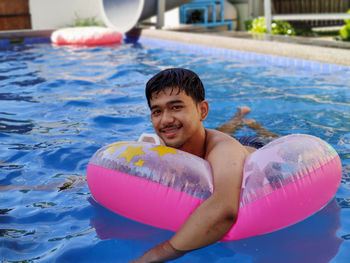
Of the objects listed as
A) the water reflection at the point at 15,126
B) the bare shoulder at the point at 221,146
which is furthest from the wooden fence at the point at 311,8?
the bare shoulder at the point at 221,146

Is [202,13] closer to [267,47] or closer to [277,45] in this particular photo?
[267,47]

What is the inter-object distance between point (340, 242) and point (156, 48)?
8214mm

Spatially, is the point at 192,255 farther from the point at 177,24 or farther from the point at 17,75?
the point at 177,24

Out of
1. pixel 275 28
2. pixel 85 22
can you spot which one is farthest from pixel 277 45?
pixel 85 22

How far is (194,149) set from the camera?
2.82 metres

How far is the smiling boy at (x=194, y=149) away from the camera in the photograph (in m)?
2.29

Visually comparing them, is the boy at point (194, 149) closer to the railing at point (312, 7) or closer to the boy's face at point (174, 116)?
the boy's face at point (174, 116)

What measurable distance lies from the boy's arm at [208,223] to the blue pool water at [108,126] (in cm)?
10

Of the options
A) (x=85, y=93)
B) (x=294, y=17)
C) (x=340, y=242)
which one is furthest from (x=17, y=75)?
(x=340, y=242)

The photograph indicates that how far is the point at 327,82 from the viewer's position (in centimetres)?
627

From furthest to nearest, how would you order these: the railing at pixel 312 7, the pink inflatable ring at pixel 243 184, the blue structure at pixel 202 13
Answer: the blue structure at pixel 202 13
the railing at pixel 312 7
the pink inflatable ring at pixel 243 184

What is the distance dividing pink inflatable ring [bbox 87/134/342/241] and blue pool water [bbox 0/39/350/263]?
0.16 m

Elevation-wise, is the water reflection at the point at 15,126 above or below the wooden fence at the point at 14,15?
below

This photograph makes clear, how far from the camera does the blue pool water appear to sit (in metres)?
2.48
